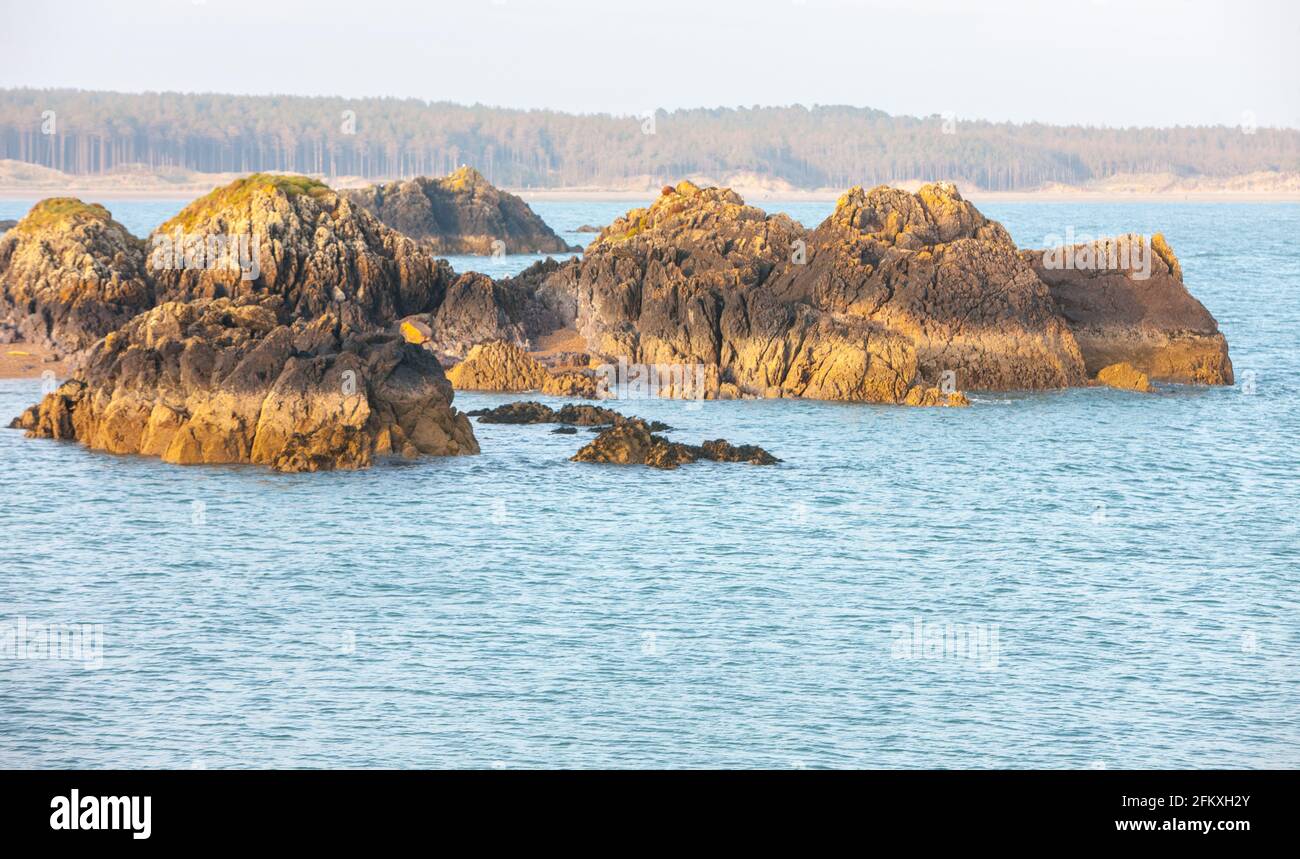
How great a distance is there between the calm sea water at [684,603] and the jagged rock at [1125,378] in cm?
777

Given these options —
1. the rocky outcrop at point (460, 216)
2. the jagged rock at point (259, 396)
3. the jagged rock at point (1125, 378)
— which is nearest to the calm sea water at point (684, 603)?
the jagged rock at point (259, 396)

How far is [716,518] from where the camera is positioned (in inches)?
1854

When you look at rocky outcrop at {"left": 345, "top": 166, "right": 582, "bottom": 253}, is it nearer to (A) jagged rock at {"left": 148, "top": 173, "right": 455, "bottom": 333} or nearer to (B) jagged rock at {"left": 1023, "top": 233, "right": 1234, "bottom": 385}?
(A) jagged rock at {"left": 148, "top": 173, "right": 455, "bottom": 333}

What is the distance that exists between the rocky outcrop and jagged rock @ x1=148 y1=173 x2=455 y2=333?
7367 cm

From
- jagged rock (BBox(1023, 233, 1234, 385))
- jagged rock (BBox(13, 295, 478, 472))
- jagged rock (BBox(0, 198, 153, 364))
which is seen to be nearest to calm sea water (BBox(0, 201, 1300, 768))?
jagged rock (BBox(13, 295, 478, 472))

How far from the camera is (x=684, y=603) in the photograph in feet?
126

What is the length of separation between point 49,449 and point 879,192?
37.2 m

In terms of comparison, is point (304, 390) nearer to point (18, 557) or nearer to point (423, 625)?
point (18, 557)

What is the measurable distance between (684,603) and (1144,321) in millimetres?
38527

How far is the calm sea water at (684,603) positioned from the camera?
2933 cm

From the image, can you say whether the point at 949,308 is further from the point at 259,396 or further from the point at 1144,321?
the point at 259,396

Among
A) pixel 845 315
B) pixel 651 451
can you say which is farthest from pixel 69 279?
pixel 845 315
